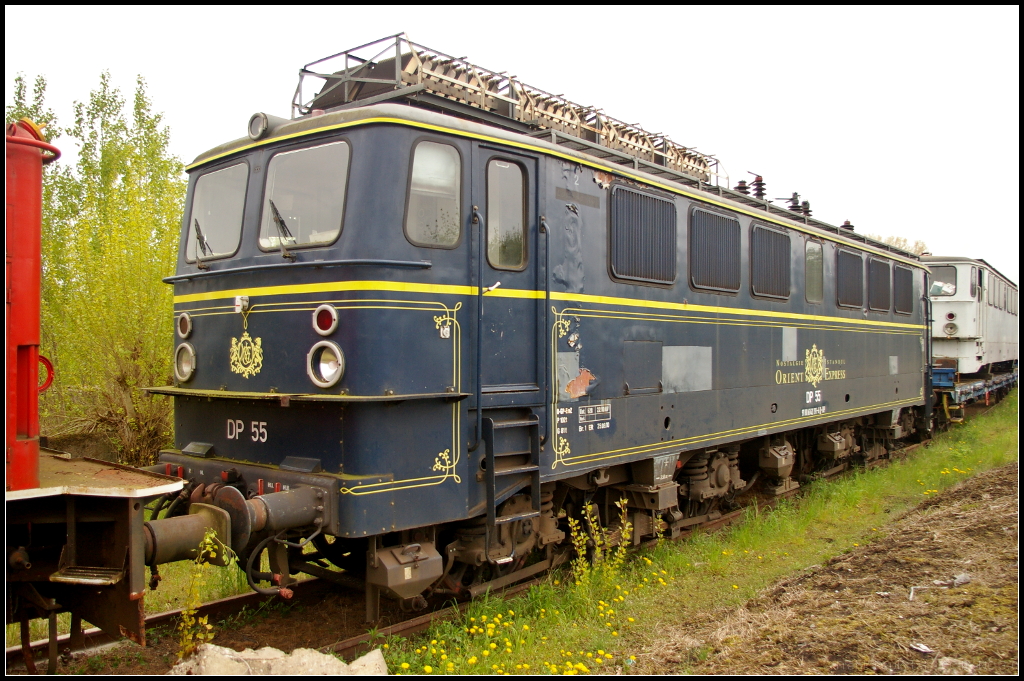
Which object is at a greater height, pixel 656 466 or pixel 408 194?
pixel 408 194

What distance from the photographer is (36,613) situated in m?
4.01

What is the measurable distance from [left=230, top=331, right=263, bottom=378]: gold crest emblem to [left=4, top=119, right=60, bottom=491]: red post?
1678 millimetres

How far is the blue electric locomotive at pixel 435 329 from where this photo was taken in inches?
187

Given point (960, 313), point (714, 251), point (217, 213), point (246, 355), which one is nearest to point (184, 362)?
point (246, 355)

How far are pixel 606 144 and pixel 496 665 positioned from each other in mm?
5100

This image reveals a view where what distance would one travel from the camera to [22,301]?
347 centimetres

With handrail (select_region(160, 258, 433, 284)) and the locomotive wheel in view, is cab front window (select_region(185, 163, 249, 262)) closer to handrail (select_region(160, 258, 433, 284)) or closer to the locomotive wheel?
handrail (select_region(160, 258, 433, 284))

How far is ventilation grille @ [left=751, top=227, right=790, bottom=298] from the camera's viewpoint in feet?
28.5

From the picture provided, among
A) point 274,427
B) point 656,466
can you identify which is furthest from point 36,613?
point 656,466

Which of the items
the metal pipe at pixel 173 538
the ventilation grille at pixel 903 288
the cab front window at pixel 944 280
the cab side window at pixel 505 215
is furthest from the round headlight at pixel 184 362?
the cab front window at pixel 944 280

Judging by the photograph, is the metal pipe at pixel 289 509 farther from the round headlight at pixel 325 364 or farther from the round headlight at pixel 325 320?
the round headlight at pixel 325 320

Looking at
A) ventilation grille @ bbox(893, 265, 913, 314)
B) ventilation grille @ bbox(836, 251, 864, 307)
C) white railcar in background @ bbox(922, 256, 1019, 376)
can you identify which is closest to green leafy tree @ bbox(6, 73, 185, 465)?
ventilation grille @ bbox(836, 251, 864, 307)

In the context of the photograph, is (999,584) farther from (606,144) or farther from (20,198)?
(20,198)

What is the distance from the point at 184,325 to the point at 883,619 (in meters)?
5.51
